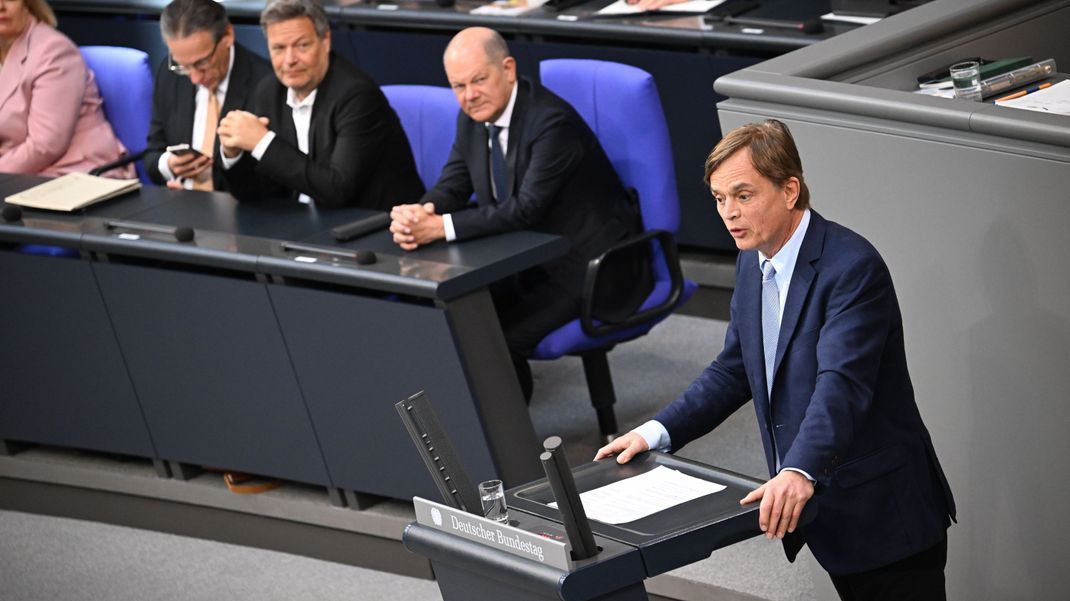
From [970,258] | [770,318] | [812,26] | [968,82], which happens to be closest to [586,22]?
[812,26]

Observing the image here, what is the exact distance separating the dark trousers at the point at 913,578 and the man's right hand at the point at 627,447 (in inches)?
18.1

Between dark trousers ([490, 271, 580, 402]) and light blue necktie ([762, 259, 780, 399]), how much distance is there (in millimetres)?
1626

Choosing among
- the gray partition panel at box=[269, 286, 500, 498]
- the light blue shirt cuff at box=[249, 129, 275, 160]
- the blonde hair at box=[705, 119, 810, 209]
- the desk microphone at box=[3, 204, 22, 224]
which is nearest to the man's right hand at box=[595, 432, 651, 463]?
the blonde hair at box=[705, 119, 810, 209]

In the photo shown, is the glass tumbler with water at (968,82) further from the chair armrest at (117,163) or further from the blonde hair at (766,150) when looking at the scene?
the chair armrest at (117,163)

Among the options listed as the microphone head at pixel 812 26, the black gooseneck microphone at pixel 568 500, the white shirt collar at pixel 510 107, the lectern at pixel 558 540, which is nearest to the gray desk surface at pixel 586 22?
the microphone head at pixel 812 26

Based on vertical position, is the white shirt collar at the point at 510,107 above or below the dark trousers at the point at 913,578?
above

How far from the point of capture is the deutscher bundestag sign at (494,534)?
217 cm

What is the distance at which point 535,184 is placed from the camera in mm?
4230

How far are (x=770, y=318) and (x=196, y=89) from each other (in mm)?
3025

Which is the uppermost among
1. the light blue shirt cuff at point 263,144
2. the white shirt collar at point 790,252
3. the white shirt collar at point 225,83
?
the white shirt collar at point 225,83

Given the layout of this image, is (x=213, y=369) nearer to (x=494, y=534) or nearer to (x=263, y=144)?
(x=263, y=144)

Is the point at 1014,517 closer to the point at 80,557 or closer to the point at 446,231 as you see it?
the point at 446,231

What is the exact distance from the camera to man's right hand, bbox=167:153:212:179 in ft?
16.4

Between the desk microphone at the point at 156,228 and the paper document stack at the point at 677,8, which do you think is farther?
the paper document stack at the point at 677,8
